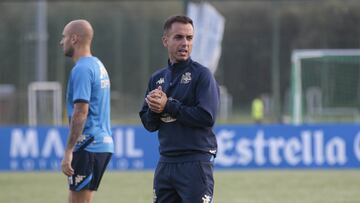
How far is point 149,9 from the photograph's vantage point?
36.8 meters

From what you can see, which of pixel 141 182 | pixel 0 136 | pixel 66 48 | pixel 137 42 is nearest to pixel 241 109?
pixel 137 42

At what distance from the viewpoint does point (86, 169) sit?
771 centimetres

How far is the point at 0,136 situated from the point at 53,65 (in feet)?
49.6

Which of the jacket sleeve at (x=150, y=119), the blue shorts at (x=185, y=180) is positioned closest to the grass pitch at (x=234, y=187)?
the jacket sleeve at (x=150, y=119)

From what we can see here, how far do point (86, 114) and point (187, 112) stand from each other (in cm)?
154

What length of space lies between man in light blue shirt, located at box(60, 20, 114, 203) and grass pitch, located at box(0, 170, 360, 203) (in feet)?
17.1

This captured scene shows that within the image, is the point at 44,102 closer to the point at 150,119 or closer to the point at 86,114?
the point at 86,114

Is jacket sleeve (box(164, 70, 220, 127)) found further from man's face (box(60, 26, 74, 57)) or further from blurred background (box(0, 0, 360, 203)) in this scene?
blurred background (box(0, 0, 360, 203))

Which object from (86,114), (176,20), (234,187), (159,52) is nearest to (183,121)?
(176,20)

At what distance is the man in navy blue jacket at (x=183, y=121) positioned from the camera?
20.8 feet

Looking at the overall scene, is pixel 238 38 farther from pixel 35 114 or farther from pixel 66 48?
pixel 66 48

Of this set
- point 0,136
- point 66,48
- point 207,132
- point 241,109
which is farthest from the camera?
point 241,109

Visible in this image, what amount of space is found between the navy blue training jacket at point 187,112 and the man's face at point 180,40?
0.08 metres

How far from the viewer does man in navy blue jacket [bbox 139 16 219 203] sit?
6.33 metres
